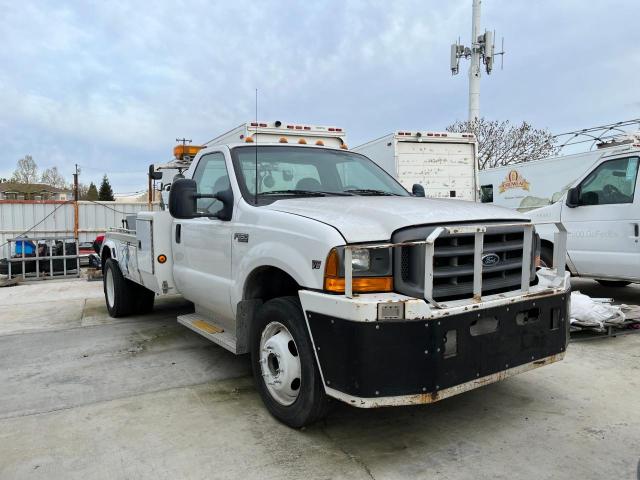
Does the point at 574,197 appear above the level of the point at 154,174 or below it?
below

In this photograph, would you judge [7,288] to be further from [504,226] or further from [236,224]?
[504,226]

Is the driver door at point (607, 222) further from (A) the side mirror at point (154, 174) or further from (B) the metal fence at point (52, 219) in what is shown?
(B) the metal fence at point (52, 219)

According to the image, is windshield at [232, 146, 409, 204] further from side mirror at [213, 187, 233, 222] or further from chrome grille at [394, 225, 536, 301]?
chrome grille at [394, 225, 536, 301]

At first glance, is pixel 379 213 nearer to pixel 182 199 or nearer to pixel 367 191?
pixel 367 191

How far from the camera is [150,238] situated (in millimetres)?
5305

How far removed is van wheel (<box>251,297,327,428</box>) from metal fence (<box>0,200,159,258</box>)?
498 inches

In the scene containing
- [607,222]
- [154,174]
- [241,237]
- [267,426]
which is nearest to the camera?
[267,426]

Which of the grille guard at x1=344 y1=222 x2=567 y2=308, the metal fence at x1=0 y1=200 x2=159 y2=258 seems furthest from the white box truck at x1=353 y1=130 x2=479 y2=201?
the metal fence at x1=0 y1=200 x2=159 y2=258

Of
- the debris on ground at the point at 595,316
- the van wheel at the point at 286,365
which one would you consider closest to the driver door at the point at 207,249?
the van wheel at the point at 286,365

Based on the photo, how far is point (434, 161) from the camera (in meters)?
10.5

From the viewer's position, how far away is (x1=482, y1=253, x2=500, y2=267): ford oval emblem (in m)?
3.15

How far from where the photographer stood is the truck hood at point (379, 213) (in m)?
2.97

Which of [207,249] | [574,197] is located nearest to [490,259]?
[207,249]

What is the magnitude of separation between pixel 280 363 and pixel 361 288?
86 centimetres
